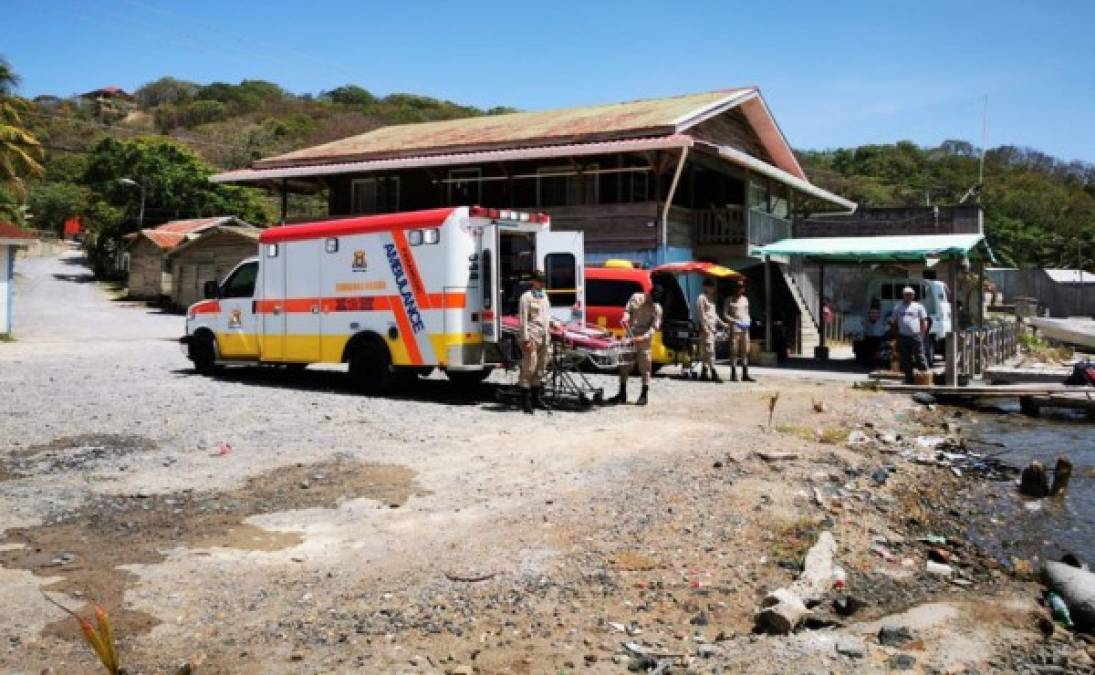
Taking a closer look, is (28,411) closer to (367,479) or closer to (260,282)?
(260,282)

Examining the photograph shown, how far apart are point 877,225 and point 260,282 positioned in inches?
929

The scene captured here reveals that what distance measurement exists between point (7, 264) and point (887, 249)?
72.5 ft

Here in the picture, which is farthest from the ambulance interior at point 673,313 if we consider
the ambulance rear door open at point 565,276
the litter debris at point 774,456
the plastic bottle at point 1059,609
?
the plastic bottle at point 1059,609

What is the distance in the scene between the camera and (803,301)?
24.0 m

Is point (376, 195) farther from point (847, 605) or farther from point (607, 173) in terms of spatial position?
point (847, 605)

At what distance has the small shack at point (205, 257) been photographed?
32.2 metres

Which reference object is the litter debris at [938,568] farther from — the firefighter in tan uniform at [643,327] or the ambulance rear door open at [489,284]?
the ambulance rear door open at [489,284]

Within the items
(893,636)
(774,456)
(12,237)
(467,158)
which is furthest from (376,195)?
(893,636)

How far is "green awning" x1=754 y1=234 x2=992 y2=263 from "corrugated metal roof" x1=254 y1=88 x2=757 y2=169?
4.01 metres

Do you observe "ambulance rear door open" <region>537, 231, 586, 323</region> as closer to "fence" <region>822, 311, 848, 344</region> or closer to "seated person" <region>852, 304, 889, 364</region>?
"seated person" <region>852, 304, 889, 364</region>

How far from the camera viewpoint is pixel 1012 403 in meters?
16.2

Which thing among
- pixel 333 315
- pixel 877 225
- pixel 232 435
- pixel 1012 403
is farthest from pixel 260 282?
pixel 877 225

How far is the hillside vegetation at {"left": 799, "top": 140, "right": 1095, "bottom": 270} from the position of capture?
59.7m

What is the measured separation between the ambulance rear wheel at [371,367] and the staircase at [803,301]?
46.1 ft
